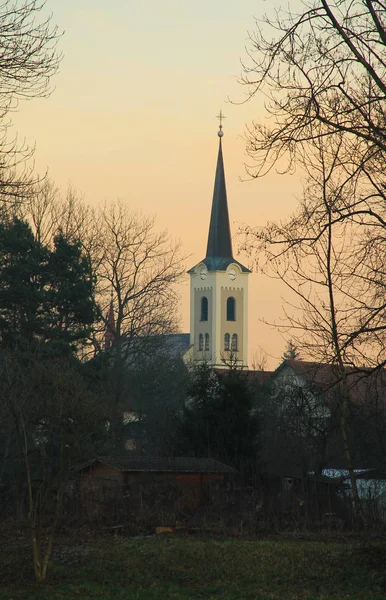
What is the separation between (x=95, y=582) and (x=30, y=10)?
8.69 metres

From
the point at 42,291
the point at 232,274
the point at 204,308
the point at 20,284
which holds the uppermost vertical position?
the point at 232,274

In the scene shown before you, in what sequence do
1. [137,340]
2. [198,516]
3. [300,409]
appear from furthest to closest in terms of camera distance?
[137,340], [198,516], [300,409]

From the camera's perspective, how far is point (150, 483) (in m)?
25.0

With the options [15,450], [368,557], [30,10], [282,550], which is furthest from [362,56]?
[15,450]

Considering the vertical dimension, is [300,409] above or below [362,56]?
below

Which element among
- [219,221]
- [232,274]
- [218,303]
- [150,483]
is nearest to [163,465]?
[150,483]

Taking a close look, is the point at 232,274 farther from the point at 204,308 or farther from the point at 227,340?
the point at 227,340

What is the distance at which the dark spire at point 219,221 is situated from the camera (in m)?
117

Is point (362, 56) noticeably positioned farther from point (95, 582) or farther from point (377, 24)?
point (95, 582)

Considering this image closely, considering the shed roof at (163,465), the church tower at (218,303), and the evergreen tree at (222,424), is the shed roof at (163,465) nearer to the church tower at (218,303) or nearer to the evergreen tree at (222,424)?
the evergreen tree at (222,424)

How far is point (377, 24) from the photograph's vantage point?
11.8 m

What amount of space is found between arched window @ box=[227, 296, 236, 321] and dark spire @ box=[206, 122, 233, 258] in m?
8.08

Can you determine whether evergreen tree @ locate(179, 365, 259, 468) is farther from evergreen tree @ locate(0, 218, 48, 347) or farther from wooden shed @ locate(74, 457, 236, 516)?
evergreen tree @ locate(0, 218, 48, 347)

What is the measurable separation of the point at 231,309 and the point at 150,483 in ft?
364
